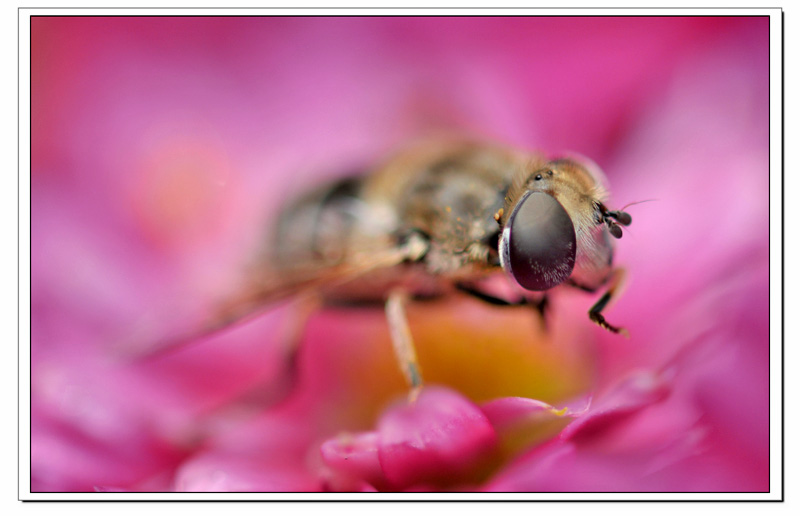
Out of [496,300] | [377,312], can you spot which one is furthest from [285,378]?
[496,300]

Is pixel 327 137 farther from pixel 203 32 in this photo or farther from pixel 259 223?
pixel 203 32

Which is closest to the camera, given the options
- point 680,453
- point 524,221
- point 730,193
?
point 524,221

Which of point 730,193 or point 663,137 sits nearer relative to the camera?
point 730,193

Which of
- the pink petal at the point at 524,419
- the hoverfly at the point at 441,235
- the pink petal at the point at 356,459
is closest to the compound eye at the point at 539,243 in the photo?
the hoverfly at the point at 441,235

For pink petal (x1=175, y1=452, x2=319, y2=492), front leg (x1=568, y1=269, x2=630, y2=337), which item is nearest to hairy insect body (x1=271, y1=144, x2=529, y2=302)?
front leg (x1=568, y1=269, x2=630, y2=337)
